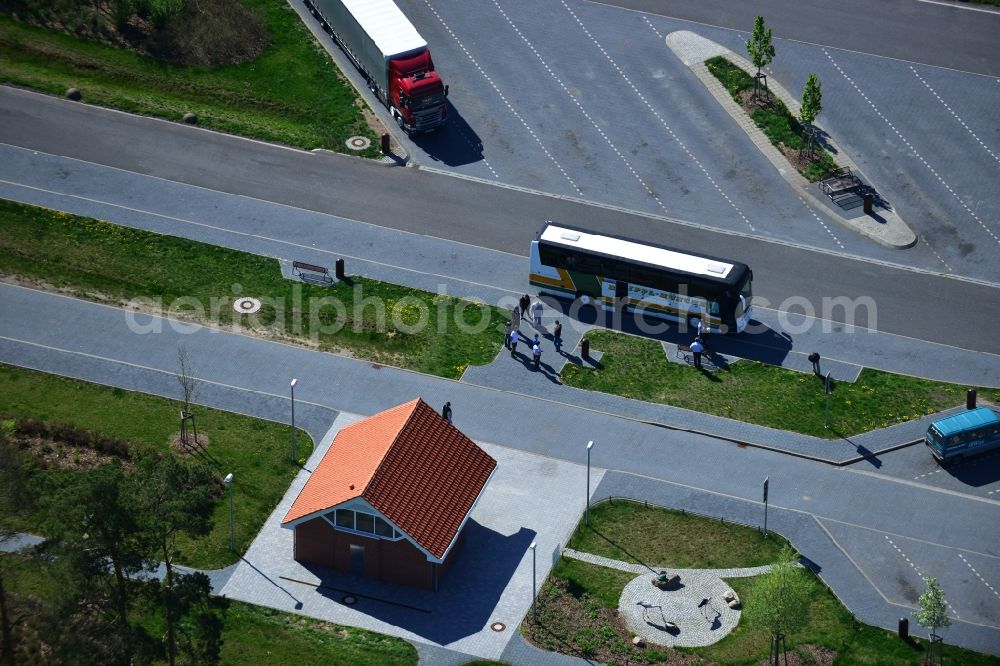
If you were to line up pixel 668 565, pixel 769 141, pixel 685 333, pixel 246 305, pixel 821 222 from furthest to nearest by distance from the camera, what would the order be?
1. pixel 769 141
2. pixel 821 222
3. pixel 246 305
4. pixel 685 333
5. pixel 668 565

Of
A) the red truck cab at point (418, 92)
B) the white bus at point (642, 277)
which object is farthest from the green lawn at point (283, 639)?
the red truck cab at point (418, 92)

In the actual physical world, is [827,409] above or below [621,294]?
below

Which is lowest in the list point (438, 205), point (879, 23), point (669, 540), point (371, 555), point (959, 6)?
point (371, 555)

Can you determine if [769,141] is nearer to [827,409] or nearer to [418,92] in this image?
[418,92]

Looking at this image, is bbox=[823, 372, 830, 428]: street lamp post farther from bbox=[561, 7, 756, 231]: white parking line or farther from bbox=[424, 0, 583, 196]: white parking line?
bbox=[424, 0, 583, 196]: white parking line

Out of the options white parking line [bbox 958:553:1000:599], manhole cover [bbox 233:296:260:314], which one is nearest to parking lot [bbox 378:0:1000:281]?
manhole cover [bbox 233:296:260:314]

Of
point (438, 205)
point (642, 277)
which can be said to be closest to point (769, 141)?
point (642, 277)
